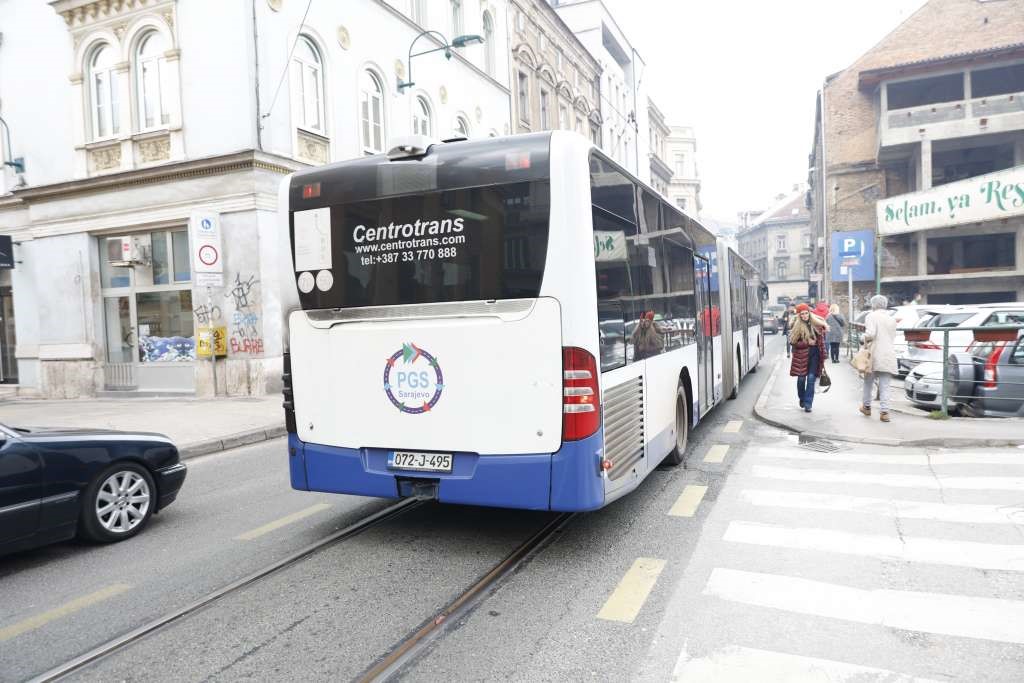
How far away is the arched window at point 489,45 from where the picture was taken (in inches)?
1009

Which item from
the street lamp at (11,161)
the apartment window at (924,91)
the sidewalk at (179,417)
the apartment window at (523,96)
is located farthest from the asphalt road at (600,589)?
the apartment window at (924,91)

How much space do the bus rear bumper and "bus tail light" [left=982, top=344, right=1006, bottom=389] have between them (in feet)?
26.8

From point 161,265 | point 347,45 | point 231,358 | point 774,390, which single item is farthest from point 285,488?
point 347,45

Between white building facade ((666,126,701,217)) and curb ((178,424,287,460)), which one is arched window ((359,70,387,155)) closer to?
curb ((178,424,287,460))

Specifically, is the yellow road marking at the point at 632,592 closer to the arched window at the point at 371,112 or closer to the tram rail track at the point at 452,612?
the tram rail track at the point at 452,612

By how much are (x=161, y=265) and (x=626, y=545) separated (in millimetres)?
14642

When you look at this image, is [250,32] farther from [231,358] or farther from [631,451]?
[631,451]

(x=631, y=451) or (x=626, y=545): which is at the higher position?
(x=631, y=451)

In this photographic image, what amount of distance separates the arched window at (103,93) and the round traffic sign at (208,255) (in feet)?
17.8

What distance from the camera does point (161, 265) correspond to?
16172 millimetres

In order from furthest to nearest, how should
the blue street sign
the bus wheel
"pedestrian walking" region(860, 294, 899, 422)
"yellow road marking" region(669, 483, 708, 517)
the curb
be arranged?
1. the blue street sign
2. "pedestrian walking" region(860, 294, 899, 422)
3. the curb
4. the bus wheel
5. "yellow road marking" region(669, 483, 708, 517)

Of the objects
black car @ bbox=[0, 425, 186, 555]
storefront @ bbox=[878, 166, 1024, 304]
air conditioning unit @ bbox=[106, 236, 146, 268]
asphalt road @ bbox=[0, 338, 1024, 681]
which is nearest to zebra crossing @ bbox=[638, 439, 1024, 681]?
asphalt road @ bbox=[0, 338, 1024, 681]

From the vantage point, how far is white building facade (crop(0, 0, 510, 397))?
48.8ft

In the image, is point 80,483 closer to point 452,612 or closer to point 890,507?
point 452,612
